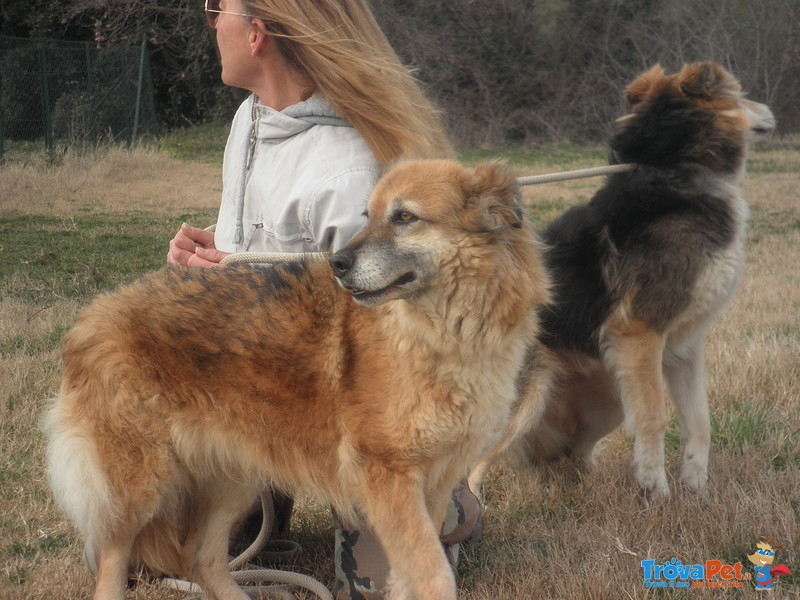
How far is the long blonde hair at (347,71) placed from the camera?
3303mm

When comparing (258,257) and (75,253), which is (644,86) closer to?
(258,257)

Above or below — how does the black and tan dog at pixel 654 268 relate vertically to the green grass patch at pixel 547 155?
above

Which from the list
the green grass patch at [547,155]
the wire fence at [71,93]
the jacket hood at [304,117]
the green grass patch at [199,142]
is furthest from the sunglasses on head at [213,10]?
the green grass patch at [199,142]

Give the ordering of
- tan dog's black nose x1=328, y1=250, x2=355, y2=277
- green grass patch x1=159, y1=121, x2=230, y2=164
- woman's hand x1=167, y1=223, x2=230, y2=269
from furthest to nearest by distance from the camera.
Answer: green grass patch x1=159, y1=121, x2=230, y2=164 → woman's hand x1=167, y1=223, x2=230, y2=269 → tan dog's black nose x1=328, y1=250, x2=355, y2=277

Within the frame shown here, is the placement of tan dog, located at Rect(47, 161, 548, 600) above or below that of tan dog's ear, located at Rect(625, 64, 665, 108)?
below

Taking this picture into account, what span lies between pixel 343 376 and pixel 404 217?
564 mm

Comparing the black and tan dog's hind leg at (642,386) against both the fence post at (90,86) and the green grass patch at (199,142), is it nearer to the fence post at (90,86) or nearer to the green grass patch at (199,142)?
the fence post at (90,86)

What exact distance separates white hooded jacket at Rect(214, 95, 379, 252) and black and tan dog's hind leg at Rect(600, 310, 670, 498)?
1.47m

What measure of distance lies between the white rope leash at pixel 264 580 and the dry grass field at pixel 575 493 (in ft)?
0.41

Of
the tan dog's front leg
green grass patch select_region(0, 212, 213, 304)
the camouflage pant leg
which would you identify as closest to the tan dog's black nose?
the tan dog's front leg

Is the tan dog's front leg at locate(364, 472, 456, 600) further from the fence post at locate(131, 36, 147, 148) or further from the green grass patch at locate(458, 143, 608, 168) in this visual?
the fence post at locate(131, 36, 147, 148)

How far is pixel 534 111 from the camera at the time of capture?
24.0m

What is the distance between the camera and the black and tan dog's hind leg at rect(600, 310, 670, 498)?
12.9ft

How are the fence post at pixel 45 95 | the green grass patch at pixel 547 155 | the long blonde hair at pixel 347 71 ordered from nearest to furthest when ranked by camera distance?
the long blonde hair at pixel 347 71
the fence post at pixel 45 95
the green grass patch at pixel 547 155
